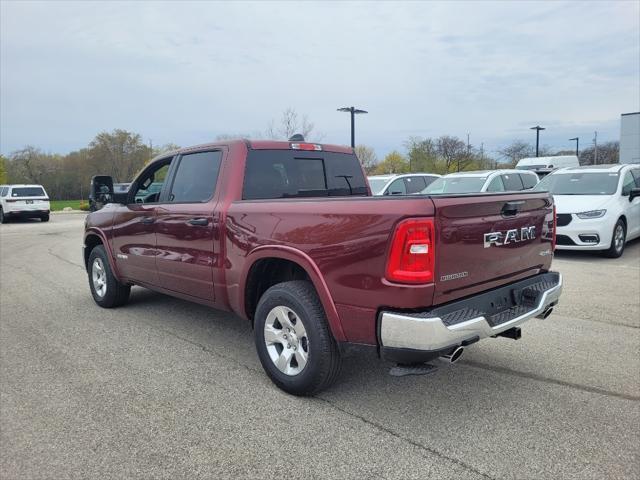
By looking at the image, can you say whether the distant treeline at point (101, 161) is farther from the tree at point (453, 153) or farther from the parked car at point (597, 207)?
the parked car at point (597, 207)

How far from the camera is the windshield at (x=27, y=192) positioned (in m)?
24.4

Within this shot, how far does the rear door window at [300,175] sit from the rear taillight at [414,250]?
1.72 m

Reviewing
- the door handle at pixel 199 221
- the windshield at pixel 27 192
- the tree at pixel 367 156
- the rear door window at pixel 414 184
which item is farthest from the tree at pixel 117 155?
the door handle at pixel 199 221

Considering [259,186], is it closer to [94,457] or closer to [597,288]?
[94,457]

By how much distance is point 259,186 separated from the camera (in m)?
4.30

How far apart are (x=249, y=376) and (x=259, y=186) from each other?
1.56 meters

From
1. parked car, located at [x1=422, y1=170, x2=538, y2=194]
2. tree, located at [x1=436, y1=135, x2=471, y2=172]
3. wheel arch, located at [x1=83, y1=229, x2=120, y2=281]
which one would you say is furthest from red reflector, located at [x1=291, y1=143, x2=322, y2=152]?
tree, located at [x1=436, y1=135, x2=471, y2=172]

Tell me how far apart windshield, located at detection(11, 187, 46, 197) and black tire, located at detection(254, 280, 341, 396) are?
25144 millimetres

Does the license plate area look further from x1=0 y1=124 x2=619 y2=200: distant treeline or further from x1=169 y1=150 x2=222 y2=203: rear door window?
x1=0 y1=124 x2=619 y2=200: distant treeline

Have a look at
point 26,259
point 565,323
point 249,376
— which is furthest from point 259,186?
point 26,259

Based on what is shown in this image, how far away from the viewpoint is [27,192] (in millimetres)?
A: 24719

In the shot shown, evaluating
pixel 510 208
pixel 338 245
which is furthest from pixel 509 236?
pixel 338 245

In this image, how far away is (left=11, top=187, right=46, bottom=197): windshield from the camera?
80.1ft

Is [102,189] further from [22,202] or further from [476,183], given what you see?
[22,202]
